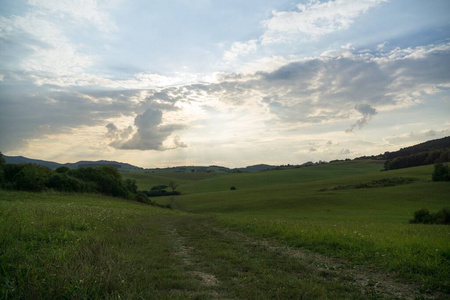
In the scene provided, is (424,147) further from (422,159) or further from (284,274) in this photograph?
(284,274)

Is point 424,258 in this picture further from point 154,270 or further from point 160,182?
point 160,182

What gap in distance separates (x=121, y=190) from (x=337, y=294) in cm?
6750

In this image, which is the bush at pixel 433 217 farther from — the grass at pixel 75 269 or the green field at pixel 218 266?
the grass at pixel 75 269

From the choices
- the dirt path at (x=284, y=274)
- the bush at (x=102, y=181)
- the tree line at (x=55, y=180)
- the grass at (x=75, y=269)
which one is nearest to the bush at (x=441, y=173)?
the tree line at (x=55, y=180)

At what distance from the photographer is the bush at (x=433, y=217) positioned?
3400 centimetres

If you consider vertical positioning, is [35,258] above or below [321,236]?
above

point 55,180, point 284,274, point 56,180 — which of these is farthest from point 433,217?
point 55,180

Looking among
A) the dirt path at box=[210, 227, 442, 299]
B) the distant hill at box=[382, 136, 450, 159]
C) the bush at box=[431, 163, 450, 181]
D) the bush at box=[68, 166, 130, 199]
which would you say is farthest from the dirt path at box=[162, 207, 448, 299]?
the distant hill at box=[382, 136, 450, 159]

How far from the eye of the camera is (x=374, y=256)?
Answer: 34.7ft

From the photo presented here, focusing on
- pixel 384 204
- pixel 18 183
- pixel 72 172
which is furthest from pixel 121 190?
pixel 384 204

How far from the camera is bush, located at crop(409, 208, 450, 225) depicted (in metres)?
34.0

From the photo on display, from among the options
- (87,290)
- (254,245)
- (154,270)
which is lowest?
(254,245)

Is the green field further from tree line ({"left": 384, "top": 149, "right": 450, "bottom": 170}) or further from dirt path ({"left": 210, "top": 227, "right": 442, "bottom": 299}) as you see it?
tree line ({"left": 384, "top": 149, "right": 450, "bottom": 170})

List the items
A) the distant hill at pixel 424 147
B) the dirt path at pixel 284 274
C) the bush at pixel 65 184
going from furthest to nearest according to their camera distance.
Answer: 1. the distant hill at pixel 424 147
2. the bush at pixel 65 184
3. the dirt path at pixel 284 274
